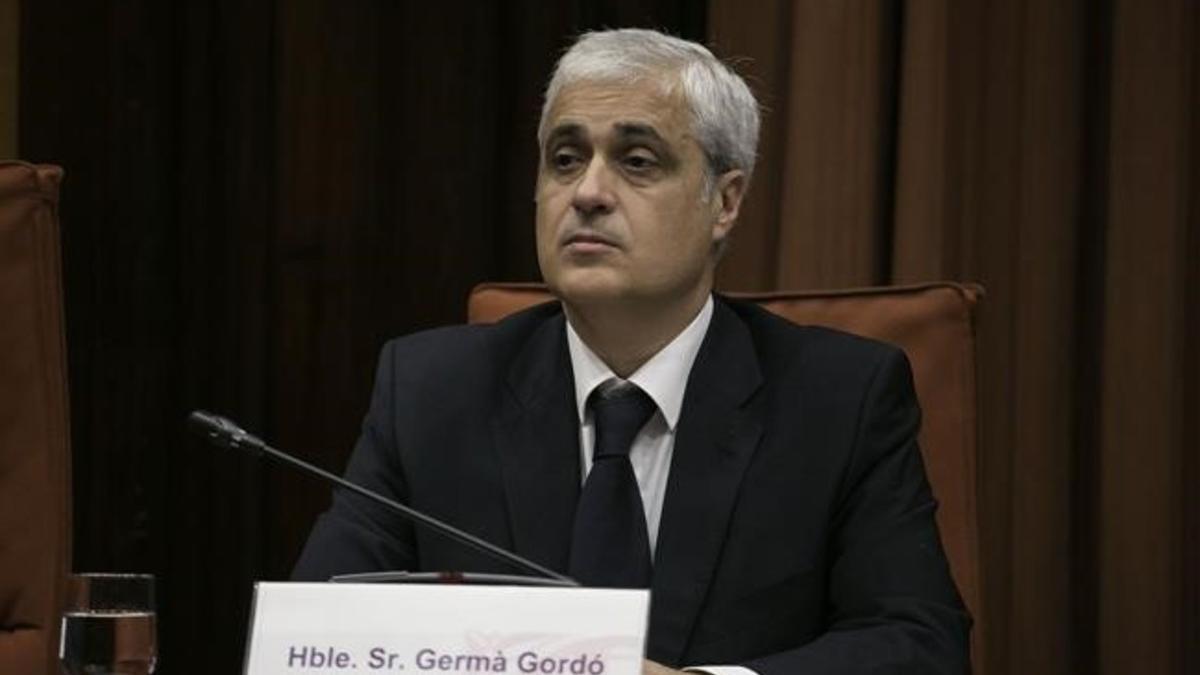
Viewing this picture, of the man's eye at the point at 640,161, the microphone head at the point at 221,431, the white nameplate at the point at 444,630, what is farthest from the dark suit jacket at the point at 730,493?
the white nameplate at the point at 444,630

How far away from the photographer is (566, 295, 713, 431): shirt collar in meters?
2.34

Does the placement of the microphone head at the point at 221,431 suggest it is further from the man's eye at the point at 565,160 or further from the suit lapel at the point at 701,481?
the man's eye at the point at 565,160

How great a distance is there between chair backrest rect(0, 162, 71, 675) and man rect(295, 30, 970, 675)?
0.28m

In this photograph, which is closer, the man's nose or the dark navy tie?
the dark navy tie

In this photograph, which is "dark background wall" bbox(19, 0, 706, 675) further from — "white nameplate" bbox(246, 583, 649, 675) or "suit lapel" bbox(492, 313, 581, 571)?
"white nameplate" bbox(246, 583, 649, 675)

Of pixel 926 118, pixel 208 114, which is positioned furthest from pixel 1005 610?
pixel 208 114

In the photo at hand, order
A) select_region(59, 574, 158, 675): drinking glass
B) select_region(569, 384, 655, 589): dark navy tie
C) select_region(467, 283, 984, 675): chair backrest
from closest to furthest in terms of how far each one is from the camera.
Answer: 1. select_region(59, 574, 158, 675): drinking glass
2. select_region(569, 384, 655, 589): dark navy tie
3. select_region(467, 283, 984, 675): chair backrest

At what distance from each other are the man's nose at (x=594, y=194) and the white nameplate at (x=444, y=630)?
0.81m

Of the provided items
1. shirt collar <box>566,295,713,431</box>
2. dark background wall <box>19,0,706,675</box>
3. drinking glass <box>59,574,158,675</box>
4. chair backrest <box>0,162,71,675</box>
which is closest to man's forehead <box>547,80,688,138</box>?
shirt collar <box>566,295,713,431</box>

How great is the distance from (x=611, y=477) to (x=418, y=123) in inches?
56.3

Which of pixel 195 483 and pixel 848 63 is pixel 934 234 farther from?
pixel 195 483

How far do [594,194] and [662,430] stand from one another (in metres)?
0.28

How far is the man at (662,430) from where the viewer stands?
86.8 inches

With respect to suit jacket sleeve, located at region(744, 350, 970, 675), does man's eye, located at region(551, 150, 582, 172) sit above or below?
above
